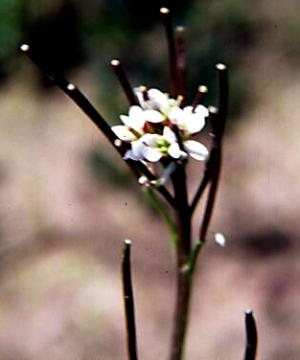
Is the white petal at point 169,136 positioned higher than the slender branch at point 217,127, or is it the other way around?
the white petal at point 169,136

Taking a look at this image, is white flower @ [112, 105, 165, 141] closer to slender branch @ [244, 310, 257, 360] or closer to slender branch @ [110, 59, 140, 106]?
slender branch @ [110, 59, 140, 106]

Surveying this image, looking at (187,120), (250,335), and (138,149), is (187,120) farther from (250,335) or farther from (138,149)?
(250,335)

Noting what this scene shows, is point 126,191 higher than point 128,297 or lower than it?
lower

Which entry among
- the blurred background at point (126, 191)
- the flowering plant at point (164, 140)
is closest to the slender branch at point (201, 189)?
the flowering plant at point (164, 140)

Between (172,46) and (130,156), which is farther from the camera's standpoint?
(172,46)

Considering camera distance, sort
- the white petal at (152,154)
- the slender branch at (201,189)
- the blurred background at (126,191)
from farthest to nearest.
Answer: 1. the blurred background at (126,191)
2. the slender branch at (201,189)
3. the white petal at (152,154)

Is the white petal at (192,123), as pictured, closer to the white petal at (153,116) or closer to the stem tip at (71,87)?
the white petal at (153,116)

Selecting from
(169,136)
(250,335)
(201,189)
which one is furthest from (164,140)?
(250,335)

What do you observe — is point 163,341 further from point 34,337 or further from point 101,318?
point 34,337
